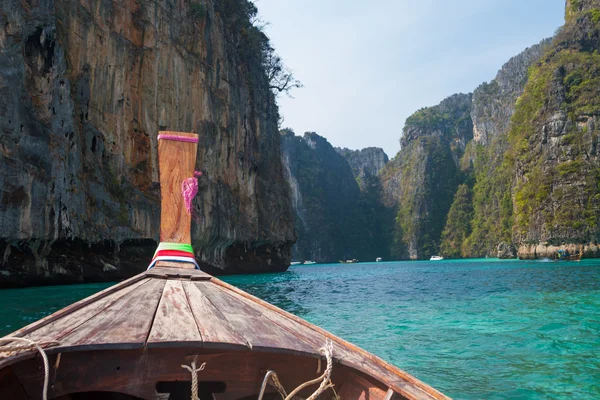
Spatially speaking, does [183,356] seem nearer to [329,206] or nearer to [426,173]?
[426,173]

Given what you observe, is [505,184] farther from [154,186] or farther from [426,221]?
[154,186]

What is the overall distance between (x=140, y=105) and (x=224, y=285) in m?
22.1

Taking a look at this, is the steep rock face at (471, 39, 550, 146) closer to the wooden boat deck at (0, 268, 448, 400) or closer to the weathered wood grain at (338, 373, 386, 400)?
the wooden boat deck at (0, 268, 448, 400)

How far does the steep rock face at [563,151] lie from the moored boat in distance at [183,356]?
172 feet

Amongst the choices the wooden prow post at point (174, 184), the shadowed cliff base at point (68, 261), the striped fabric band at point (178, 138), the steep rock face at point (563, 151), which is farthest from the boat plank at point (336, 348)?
the steep rock face at point (563, 151)

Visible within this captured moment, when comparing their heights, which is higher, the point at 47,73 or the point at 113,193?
the point at 47,73

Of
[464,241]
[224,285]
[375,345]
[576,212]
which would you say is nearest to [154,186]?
[375,345]

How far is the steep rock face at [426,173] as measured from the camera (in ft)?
349

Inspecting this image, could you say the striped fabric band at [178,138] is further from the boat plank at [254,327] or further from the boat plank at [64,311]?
the boat plank at [254,327]

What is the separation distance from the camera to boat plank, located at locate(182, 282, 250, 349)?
1.83 meters

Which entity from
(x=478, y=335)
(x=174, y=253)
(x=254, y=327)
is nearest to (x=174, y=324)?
(x=254, y=327)

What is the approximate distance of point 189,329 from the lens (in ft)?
6.44

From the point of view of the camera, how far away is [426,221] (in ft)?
349

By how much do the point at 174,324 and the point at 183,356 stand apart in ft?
0.48
